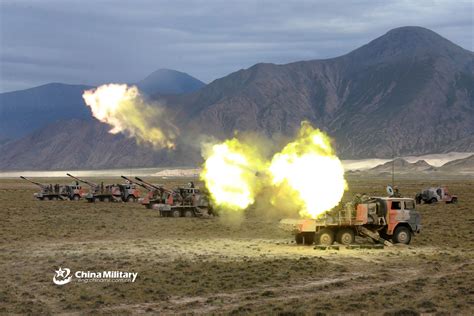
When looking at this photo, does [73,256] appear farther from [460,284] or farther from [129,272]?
[460,284]

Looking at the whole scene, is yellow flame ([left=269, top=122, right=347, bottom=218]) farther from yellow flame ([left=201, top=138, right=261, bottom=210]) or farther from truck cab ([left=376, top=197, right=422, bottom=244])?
yellow flame ([left=201, top=138, right=261, bottom=210])

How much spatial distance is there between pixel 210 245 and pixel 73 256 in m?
7.54

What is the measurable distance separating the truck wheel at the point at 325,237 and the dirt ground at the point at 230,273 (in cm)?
107

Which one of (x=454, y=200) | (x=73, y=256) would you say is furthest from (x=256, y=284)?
(x=454, y=200)

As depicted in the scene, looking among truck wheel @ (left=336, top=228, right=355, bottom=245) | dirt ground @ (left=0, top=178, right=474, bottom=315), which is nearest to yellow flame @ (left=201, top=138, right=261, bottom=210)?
dirt ground @ (left=0, top=178, right=474, bottom=315)

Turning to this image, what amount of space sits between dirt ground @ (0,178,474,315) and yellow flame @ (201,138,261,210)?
292cm

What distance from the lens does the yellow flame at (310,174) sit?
118 ft

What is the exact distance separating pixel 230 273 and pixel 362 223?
1072 cm

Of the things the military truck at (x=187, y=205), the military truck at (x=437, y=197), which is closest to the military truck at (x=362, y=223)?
the military truck at (x=187, y=205)

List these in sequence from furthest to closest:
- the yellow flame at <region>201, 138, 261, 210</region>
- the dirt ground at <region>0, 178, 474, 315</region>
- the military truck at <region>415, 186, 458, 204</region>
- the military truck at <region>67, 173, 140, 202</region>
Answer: the military truck at <region>67, 173, 140, 202</region>
the military truck at <region>415, 186, 458, 204</region>
the yellow flame at <region>201, 138, 261, 210</region>
the dirt ground at <region>0, 178, 474, 315</region>

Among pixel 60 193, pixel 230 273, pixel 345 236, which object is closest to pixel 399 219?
pixel 345 236

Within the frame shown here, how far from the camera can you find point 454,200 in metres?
70.4

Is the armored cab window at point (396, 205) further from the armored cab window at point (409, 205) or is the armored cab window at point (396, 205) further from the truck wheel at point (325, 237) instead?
the truck wheel at point (325, 237)

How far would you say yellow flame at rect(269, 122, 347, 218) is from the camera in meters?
36.1
